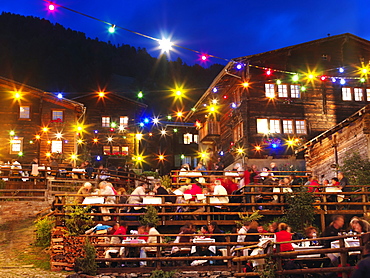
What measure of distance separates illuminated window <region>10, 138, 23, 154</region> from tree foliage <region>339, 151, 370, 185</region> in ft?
71.4

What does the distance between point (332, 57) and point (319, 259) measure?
2320 cm

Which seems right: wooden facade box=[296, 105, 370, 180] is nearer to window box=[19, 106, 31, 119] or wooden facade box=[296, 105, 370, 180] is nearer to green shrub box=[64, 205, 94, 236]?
green shrub box=[64, 205, 94, 236]

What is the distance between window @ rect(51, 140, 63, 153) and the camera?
1422 inches

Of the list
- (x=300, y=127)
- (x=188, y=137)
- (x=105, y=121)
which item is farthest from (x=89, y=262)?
(x=188, y=137)

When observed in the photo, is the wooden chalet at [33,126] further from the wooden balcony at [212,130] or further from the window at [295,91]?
Result: the window at [295,91]

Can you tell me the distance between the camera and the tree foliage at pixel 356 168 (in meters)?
21.8

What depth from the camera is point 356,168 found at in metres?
22.5

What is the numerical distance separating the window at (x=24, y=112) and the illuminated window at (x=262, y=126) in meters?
16.2

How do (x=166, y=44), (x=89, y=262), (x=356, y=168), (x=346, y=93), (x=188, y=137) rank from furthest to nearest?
(x=188, y=137)
(x=346, y=93)
(x=356, y=168)
(x=166, y=44)
(x=89, y=262)

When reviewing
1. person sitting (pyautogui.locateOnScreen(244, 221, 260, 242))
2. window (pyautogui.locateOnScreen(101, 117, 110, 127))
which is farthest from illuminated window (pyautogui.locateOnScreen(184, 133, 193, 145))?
person sitting (pyautogui.locateOnScreen(244, 221, 260, 242))

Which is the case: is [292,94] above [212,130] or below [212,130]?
above

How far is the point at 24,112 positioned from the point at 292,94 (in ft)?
60.6

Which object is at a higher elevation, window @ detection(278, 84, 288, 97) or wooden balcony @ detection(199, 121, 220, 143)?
window @ detection(278, 84, 288, 97)

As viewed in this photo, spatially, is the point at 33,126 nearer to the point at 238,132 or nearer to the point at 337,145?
the point at 238,132
